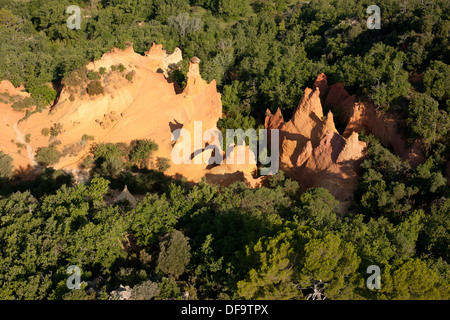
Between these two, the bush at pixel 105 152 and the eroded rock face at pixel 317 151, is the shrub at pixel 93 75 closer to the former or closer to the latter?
the bush at pixel 105 152

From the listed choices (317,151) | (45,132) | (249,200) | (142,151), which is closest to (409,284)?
(249,200)

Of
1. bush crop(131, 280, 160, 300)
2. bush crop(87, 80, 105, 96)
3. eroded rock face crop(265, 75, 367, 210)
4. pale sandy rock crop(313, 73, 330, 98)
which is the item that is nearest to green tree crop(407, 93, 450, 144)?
eroded rock face crop(265, 75, 367, 210)

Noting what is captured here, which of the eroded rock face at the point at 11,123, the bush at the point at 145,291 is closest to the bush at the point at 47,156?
the eroded rock face at the point at 11,123

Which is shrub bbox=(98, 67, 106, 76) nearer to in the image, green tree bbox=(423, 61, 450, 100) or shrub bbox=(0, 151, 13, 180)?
shrub bbox=(0, 151, 13, 180)

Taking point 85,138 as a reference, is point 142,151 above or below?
below

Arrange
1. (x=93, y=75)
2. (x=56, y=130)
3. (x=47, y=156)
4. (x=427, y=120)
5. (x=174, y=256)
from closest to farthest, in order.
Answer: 1. (x=174, y=256)
2. (x=427, y=120)
3. (x=47, y=156)
4. (x=56, y=130)
5. (x=93, y=75)

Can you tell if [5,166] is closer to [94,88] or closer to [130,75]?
[94,88]

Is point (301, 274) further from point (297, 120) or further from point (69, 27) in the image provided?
point (69, 27)
